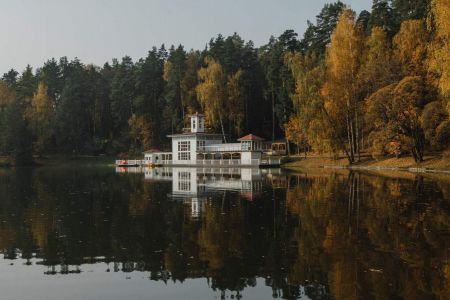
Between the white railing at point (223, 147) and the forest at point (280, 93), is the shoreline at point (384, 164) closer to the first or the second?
the forest at point (280, 93)

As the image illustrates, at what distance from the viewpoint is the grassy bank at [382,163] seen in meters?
44.5

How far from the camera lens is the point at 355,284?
915 cm

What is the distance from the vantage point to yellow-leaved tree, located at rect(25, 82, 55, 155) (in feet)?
312

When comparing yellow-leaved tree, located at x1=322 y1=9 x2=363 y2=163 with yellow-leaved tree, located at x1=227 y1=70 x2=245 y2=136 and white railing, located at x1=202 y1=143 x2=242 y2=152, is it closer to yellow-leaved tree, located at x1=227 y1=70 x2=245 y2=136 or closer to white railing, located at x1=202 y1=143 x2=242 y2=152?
white railing, located at x1=202 y1=143 x2=242 y2=152

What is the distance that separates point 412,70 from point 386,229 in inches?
1573

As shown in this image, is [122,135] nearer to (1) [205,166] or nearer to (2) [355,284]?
(1) [205,166]

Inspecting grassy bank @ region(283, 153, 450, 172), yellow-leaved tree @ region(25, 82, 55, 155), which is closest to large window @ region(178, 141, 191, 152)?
grassy bank @ region(283, 153, 450, 172)

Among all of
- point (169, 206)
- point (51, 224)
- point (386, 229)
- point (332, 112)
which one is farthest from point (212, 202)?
point (332, 112)

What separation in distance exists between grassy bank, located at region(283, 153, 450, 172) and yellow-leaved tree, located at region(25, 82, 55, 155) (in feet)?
169

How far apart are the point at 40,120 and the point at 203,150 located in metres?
38.7

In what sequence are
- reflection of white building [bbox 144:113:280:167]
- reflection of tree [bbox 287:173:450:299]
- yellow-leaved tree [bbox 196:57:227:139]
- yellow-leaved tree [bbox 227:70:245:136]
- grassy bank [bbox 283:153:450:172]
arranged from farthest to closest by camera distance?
yellow-leaved tree [bbox 227:70:245:136], yellow-leaved tree [bbox 196:57:227:139], reflection of white building [bbox 144:113:280:167], grassy bank [bbox 283:153:450:172], reflection of tree [bbox 287:173:450:299]

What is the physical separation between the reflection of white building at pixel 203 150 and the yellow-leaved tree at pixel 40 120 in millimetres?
24700

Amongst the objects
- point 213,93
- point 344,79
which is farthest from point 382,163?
point 213,93

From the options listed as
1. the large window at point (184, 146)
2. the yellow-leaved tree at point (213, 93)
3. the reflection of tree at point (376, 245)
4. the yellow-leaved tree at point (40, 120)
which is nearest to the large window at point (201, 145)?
the large window at point (184, 146)
